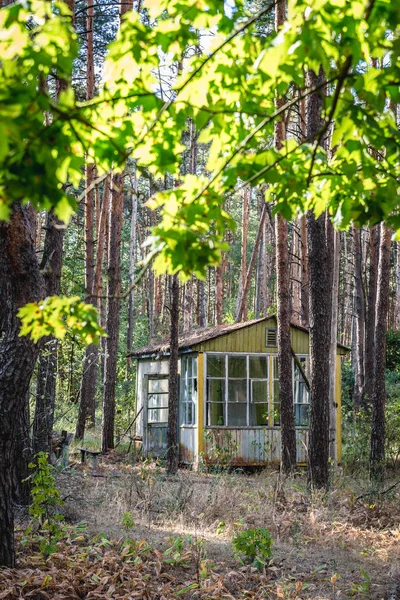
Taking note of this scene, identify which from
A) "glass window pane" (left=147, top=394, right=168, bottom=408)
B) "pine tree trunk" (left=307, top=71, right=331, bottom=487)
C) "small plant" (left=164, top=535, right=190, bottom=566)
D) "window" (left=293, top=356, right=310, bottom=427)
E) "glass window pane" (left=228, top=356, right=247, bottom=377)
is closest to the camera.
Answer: "small plant" (left=164, top=535, right=190, bottom=566)

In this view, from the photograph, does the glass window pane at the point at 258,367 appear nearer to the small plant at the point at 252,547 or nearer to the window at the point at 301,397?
the window at the point at 301,397

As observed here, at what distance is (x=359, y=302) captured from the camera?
973 inches

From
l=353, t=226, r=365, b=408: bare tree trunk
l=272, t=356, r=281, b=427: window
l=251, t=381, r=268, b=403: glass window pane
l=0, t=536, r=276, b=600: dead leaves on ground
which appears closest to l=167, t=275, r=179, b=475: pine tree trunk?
l=251, t=381, r=268, b=403: glass window pane

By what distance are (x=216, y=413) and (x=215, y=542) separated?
378 inches

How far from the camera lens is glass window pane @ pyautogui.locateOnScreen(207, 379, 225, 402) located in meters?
18.0

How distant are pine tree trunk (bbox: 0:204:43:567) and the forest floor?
2.62ft

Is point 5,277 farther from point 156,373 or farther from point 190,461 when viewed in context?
point 156,373

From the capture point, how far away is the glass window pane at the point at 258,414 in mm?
18047

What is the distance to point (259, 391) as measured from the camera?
18.3 m

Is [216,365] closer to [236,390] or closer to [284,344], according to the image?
[236,390]

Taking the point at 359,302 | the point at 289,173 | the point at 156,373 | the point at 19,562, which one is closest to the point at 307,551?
the point at 19,562

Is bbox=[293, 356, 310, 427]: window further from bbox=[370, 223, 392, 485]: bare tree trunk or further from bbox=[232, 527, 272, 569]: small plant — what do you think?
bbox=[232, 527, 272, 569]: small plant

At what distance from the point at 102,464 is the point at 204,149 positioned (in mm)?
26598

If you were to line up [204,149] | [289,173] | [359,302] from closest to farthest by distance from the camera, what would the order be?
1. [289,173]
2. [359,302]
3. [204,149]
